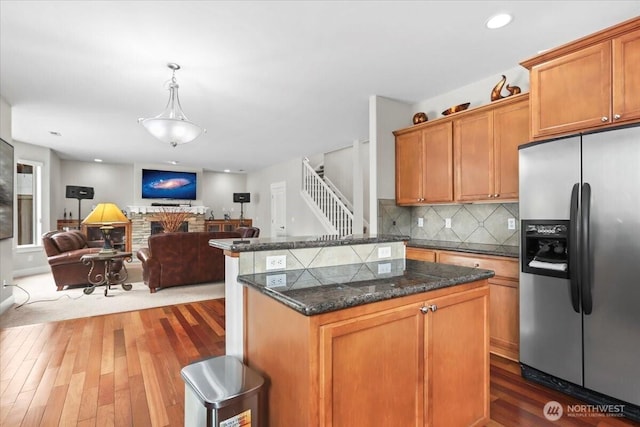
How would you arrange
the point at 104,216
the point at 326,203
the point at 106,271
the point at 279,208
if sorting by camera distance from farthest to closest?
the point at 279,208, the point at 326,203, the point at 106,271, the point at 104,216

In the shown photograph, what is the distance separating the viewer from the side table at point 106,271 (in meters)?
4.62

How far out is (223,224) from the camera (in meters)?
10.3

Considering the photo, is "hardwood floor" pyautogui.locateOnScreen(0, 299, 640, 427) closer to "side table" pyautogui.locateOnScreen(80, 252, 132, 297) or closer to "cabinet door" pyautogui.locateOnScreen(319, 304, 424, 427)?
"cabinet door" pyautogui.locateOnScreen(319, 304, 424, 427)

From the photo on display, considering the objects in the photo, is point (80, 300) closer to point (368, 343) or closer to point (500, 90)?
point (368, 343)

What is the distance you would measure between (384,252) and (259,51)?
2.07 meters

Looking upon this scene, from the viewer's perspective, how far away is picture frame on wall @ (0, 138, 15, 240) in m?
3.81

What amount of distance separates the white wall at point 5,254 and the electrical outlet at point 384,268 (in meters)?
4.74

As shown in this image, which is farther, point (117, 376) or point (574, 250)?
point (117, 376)

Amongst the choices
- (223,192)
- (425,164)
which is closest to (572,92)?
(425,164)

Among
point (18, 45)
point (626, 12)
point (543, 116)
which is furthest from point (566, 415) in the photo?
point (18, 45)

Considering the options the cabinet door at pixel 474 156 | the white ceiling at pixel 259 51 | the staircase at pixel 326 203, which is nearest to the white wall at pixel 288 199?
the staircase at pixel 326 203

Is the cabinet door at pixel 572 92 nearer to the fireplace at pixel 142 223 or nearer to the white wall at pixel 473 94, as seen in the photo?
the white wall at pixel 473 94

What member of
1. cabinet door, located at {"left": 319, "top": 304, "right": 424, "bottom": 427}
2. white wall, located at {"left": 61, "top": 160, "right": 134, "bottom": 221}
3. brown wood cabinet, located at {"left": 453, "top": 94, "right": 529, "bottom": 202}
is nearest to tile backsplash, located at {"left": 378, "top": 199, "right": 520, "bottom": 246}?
brown wood cabinet, located at {"left": 453, "top": 94, "right": 529, "bottom": 202}

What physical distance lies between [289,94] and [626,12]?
302 cm
